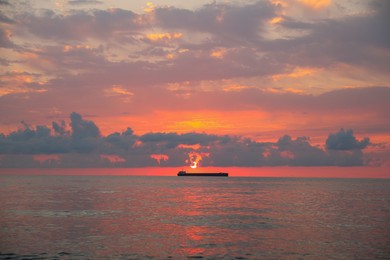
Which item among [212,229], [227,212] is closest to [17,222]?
[212,229]

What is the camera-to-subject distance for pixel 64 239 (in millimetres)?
57000

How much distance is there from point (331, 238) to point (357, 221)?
23.6 m

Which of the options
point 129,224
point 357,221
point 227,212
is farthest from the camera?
point 227,212

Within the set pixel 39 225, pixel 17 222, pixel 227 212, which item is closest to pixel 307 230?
pixel 227 212

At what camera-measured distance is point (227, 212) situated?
310ft

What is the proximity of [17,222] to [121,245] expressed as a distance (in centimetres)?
2965

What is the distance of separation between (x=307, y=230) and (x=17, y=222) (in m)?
50.4

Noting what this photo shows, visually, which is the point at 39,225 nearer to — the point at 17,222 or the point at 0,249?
the point at 17,222

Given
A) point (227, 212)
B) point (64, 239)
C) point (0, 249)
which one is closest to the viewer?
point (0, 249)

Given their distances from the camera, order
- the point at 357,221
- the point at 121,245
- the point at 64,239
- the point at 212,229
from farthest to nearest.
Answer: the point at 357,221, the point at 212,229, the point at 64,239, the point at 121,245

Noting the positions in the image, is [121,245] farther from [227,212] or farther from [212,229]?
[227,212]

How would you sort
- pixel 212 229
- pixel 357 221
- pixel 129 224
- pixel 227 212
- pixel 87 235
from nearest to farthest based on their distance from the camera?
1. pixel 87 235
2. pixel 212 229
3. pixel 129 224
4. pixel 357 221
5. pixel 227 212

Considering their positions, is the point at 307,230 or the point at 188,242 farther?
the point at 307,230

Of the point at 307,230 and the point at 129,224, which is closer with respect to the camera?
the point at 307,230
